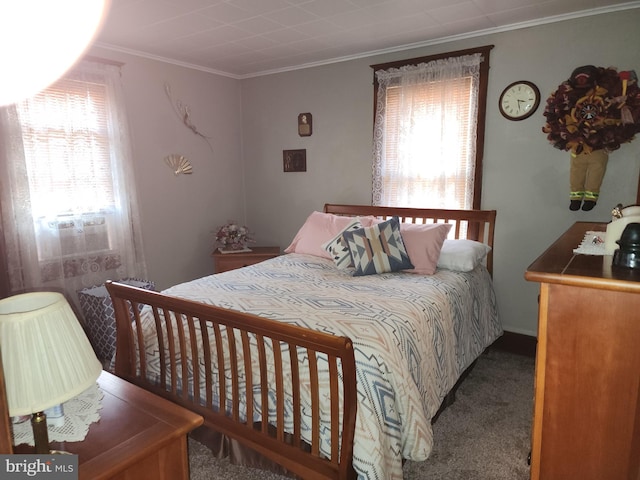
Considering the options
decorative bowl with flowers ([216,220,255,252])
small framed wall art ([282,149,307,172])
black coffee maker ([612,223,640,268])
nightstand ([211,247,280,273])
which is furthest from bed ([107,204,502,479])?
small framed wall art ([282,149,307,172])

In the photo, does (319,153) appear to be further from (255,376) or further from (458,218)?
(255,376)

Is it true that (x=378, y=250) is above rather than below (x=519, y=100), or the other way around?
below

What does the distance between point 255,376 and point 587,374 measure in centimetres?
123

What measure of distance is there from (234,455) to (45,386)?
1.29 metres

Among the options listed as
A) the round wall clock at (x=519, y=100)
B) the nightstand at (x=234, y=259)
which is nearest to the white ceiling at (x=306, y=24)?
the round wall clock at (x=519, y=100)

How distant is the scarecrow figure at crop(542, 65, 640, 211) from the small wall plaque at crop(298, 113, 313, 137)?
6.93 feet

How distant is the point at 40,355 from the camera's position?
31.5 inches

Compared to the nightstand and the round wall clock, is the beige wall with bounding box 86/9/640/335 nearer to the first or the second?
the round wall clock

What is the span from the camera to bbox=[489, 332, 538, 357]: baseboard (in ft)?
10.6

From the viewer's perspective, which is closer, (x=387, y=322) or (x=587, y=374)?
(x=587, y=374)

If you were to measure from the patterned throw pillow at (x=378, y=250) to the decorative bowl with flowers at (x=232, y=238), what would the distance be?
174 centimetres

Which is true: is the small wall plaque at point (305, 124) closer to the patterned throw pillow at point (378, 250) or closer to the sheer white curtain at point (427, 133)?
the sheer white curtain at point (427, 133)

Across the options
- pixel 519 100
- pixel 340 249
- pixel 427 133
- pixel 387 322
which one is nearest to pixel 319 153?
pixel 427 133

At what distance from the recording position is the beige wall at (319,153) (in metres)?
2.93
